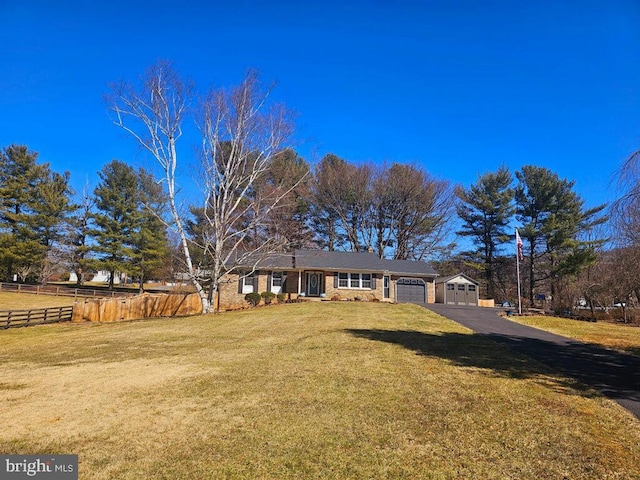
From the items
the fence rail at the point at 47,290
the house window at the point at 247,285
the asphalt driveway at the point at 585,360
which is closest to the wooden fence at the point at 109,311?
the house window at the point at 247,285

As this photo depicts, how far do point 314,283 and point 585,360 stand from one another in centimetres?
2167

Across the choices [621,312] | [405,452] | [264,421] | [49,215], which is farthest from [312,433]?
[49,215]

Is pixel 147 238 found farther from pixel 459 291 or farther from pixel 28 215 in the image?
pixel 459 291

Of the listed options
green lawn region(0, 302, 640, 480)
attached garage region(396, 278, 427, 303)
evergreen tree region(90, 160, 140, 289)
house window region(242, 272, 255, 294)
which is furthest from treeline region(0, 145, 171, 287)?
green lawn region(0, 302, 640, 480)

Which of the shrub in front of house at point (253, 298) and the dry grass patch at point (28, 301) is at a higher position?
the shrub in front of house at point (253, 298)

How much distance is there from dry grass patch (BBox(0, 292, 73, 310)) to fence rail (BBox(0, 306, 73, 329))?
8.47 m

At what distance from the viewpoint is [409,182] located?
1409 inches

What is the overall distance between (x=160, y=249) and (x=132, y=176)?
7.68 m

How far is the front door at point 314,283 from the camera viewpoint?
28.7m

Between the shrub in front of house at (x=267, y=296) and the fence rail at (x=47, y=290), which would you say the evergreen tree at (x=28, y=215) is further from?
the shrub in front of house at (x=267, y=296)

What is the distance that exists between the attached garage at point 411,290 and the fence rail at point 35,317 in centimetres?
2100

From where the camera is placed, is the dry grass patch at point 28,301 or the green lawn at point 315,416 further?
the dry grass patch at point 28,301

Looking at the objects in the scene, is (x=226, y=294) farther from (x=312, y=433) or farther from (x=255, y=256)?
(x=312, y=433)

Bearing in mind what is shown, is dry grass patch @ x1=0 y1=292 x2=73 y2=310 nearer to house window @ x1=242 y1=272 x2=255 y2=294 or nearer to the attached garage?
house window @ x1=242 y1=272 x2=255 y2=294
